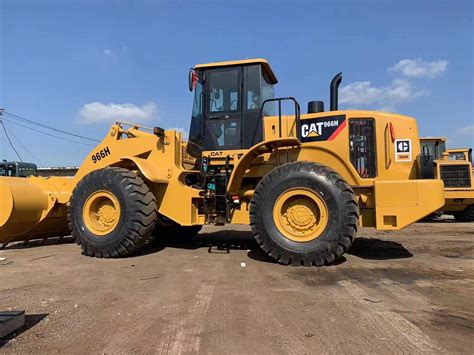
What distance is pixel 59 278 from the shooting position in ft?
19.3

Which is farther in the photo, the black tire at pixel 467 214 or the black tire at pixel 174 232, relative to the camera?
the black tire at pixel 467 214

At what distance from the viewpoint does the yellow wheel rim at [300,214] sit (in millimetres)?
6559

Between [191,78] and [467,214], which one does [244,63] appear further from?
[467,214]

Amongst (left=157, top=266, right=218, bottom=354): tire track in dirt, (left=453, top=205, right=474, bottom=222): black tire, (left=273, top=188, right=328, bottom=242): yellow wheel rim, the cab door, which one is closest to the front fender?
the cab door

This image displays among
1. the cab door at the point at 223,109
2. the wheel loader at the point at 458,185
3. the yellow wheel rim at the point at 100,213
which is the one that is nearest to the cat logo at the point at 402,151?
the cab door at the point at 223,109

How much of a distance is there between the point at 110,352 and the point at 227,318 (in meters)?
1.17

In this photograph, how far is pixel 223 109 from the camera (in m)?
8.15

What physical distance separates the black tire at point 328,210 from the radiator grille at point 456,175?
11.5 meters

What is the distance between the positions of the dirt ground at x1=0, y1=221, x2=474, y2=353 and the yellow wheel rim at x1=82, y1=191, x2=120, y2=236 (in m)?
0.62

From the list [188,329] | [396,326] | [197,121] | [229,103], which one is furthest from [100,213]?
[396,326]

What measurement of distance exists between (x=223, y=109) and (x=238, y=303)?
442 cm

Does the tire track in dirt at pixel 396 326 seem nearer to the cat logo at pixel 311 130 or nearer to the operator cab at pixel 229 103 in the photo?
the cat logo at pixel 311 130

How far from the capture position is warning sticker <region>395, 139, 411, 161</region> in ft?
24.0

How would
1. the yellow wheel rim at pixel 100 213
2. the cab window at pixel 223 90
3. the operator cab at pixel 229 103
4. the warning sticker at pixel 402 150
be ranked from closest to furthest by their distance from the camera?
the warning sticker at pixel 402 150
the yellow wheel rim at pixel 100 213
the operator cab at pixel 229 103
the cab window at pixel 223 90
